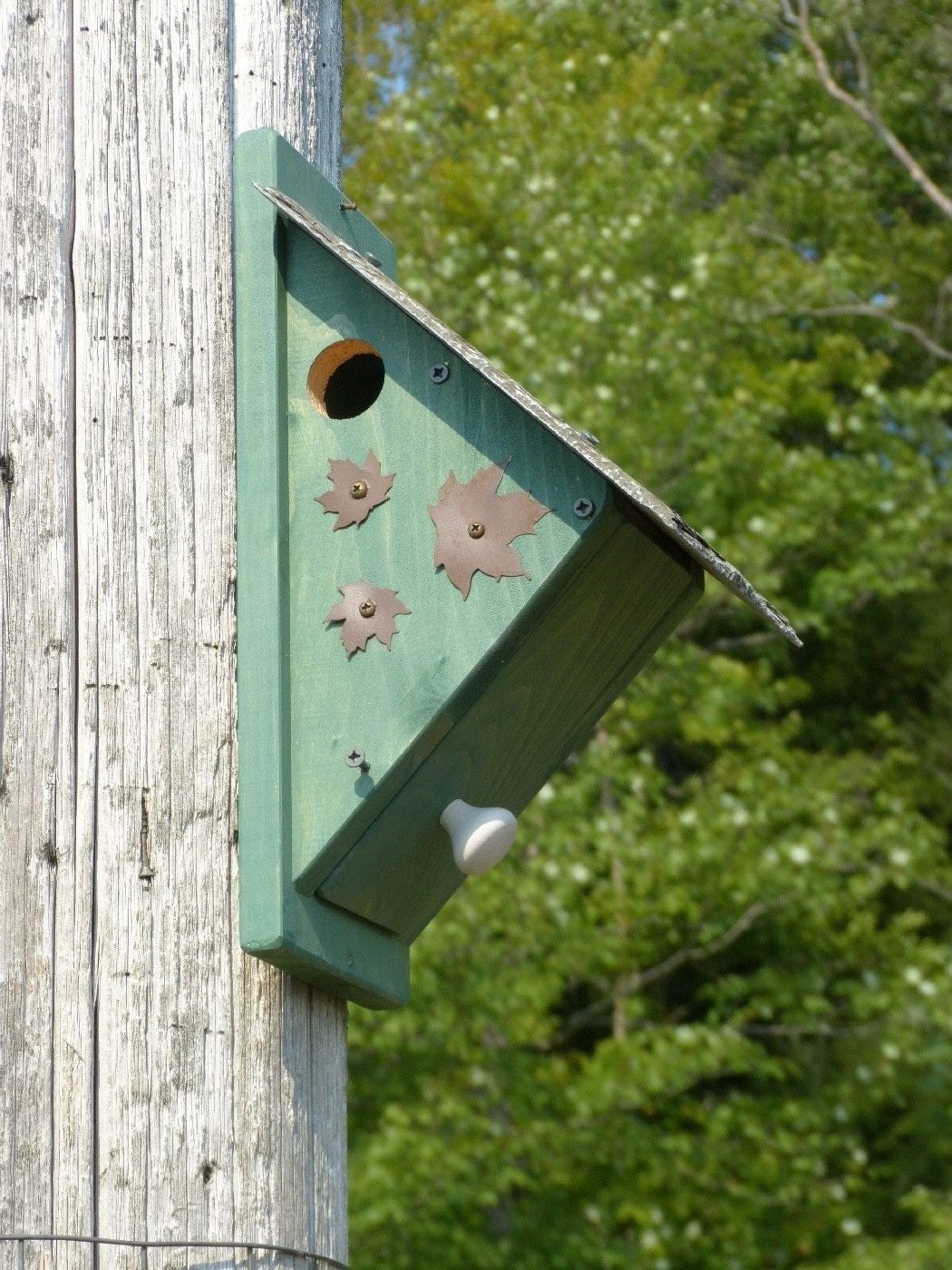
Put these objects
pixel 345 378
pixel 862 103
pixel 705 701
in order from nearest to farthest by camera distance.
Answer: pixel 345 378 < pixel 705 701 < pixel 862 103

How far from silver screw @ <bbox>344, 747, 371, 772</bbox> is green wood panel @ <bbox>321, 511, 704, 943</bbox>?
0.07 meters

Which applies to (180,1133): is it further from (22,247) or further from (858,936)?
(858,936)

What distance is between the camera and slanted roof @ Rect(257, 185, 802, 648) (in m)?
1.93

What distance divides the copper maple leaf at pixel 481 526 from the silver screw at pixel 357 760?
8.0 inches

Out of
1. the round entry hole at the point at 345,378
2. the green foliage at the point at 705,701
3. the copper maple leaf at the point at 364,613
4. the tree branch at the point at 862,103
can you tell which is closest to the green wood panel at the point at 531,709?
the copper maple leaf at the point at 364,613

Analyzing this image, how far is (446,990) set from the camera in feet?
25.7

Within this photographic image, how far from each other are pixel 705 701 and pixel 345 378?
689 centimetres

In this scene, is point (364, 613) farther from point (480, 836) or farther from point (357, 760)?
point (480, 836)

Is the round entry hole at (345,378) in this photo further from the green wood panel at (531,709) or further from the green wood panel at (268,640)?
the green wood panel at (531,709)

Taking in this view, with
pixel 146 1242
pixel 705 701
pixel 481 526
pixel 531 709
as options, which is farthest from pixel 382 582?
pixel 705 701

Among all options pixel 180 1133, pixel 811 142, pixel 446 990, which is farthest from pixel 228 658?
pixel 811 142

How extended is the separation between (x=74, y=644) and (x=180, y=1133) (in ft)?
1.67

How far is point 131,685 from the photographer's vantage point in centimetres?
197

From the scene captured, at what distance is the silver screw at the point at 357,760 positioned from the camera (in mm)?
1983
